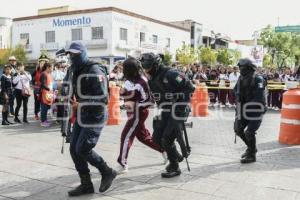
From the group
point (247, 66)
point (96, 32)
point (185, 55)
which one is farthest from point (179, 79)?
point (185, 55)

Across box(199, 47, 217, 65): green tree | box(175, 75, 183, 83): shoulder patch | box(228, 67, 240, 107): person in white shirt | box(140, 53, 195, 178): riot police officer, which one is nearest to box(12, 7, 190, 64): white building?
box(199, 47, 217, 65): green tree

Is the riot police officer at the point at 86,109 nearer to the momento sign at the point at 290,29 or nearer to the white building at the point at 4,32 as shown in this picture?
the momento sign at the point at 290,29

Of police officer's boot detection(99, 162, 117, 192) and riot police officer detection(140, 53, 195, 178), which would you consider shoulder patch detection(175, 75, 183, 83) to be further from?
police officer's boot detection(99, 162, 117, 192)

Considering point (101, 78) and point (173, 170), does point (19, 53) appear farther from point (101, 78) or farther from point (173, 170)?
point (101, 78)

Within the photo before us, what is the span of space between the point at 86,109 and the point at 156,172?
5.59ft

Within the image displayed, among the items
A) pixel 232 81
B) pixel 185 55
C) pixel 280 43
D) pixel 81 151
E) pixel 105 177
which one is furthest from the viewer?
pixel 185 55

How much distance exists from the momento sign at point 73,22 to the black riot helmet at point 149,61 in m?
36.1

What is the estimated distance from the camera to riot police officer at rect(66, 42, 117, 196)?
15.1 feet

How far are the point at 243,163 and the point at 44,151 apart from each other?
354 cm

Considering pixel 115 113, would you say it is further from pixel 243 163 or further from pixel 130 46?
pixel 130 46

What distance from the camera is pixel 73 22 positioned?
Result: 4125 centimetres

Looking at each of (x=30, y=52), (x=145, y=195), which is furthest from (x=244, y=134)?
(x=30, y=52)

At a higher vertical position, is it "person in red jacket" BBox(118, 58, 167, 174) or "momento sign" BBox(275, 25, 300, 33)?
"momento sign" BBox(275, 25, 300, 33)

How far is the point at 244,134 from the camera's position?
655 centimetres
